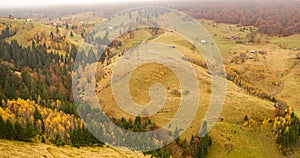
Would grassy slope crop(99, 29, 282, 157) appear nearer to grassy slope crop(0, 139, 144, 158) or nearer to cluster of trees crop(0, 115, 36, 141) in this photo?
grassy slope crop(0, 139, 144, 158)

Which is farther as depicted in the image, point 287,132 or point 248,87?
point 248,87

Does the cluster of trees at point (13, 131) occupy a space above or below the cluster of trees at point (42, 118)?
above

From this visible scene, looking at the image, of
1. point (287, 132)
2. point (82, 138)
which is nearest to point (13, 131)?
point (82, 138)

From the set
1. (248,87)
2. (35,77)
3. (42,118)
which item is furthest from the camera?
(248,87)

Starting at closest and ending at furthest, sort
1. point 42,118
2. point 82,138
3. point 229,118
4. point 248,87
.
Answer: point 82,138, point 42,118, point 229,118, point 248,87

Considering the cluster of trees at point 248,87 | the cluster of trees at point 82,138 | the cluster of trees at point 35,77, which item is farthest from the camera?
the cluster of trees at point 248,87

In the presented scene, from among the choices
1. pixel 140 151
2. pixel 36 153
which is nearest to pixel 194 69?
pixel 140 151

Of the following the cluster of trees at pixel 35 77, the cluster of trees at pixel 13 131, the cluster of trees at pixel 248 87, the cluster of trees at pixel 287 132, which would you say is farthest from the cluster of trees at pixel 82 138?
the cluster of trees at pixel 248 87

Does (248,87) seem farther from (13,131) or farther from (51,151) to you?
(13,131)

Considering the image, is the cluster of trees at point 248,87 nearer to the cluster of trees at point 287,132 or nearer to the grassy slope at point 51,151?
the cluster of trees at point 287,132

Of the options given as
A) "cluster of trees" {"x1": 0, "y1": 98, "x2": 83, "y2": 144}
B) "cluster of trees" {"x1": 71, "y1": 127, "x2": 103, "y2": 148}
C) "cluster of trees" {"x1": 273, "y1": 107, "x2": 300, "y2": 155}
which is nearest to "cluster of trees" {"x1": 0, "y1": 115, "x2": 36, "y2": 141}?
"cluster of trees" {"x1": 0, "y1": 98, "x2": 83, "y2": 144}
